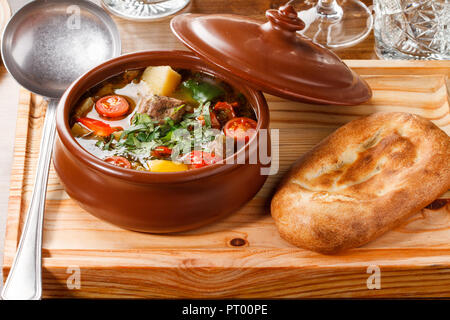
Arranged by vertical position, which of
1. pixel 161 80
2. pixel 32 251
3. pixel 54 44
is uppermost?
pixel 161 80

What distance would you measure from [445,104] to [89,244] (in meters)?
1.35

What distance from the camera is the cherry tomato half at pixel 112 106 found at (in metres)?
1.96

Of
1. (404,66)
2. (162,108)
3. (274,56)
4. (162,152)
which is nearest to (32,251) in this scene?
(162,152)

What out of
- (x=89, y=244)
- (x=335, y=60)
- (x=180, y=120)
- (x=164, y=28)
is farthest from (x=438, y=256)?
(x=164, y=28)

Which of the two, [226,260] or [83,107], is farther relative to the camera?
[83,107]

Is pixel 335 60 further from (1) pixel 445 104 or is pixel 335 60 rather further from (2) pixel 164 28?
(2) pixel 164 28

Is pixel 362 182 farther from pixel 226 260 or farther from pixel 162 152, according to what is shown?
pixel 162 152

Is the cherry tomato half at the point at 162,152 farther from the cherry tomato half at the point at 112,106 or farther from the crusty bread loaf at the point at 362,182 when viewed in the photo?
the crusty bread loaf at the point at 362,182

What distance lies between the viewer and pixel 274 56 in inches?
71.6

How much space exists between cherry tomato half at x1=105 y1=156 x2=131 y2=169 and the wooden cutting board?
0.64ft

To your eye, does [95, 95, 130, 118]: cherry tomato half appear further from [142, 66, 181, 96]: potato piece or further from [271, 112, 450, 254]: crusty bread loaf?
[271, 112, 450, 254]: crusty bread loaf

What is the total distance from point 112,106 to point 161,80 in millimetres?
185

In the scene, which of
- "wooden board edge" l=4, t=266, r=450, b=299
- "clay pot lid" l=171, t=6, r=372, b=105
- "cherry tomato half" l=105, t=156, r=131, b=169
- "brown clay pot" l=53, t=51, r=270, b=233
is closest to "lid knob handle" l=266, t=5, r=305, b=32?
"clay pot lid" l=171, t=6, r=372, b=105

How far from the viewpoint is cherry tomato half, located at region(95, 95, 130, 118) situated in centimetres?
196
